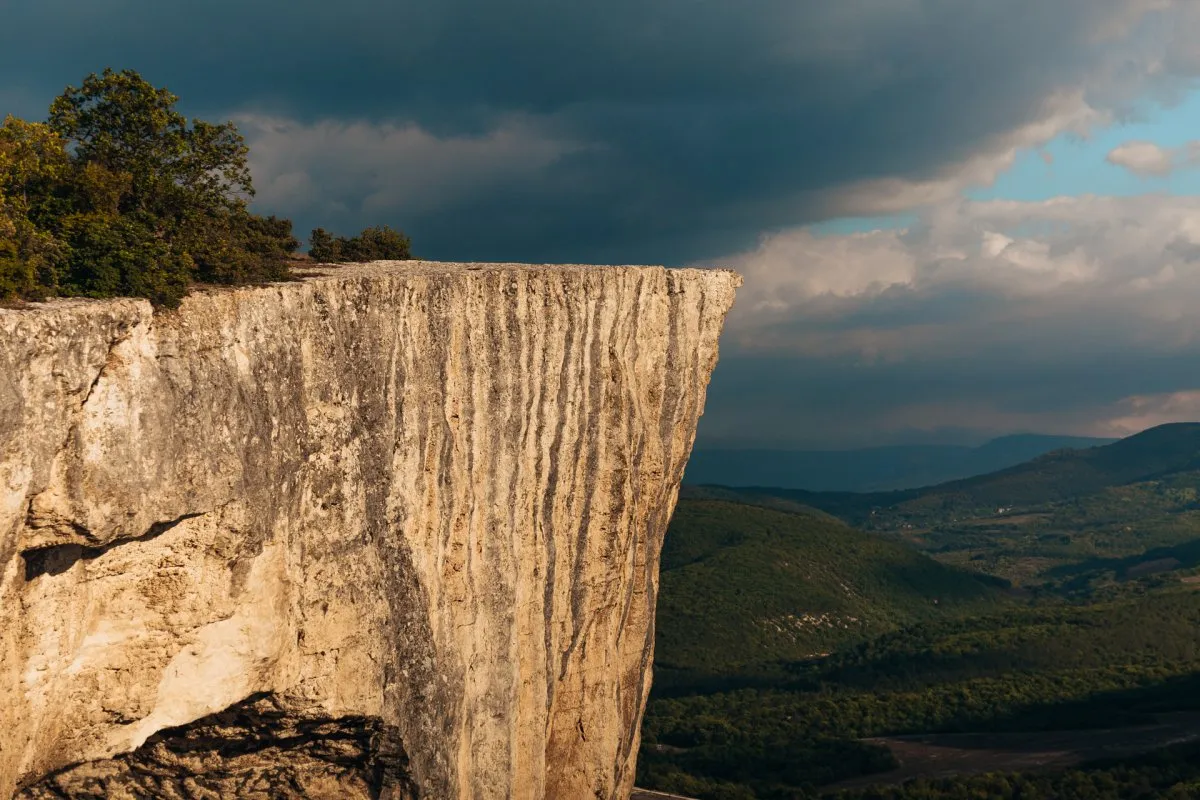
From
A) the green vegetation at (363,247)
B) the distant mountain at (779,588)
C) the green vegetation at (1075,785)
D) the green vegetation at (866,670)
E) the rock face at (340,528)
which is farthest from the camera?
the distant mountain at (779,588)

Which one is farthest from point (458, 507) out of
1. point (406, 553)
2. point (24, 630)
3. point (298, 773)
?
point (24, 630)

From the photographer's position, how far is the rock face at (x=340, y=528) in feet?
68.3

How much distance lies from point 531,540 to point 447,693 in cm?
577

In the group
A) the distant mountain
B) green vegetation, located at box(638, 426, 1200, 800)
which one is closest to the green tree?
green vegetation, located at box(638, 426, 1200, 800)

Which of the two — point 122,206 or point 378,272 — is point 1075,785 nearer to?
point 378,272

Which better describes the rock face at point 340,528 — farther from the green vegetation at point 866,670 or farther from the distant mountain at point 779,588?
the distant mountain at point 779,588

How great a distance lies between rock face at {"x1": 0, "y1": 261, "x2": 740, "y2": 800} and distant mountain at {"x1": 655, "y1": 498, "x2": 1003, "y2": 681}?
266ft

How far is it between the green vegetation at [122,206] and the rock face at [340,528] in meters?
1.34

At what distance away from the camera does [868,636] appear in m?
144

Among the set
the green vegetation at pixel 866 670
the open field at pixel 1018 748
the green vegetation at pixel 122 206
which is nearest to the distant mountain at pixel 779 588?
the green vegetation at pixel 866 670

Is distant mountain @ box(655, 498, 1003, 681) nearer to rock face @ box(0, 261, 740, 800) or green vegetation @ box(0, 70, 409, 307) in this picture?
rock face @ box(0, 261, 740, 800)

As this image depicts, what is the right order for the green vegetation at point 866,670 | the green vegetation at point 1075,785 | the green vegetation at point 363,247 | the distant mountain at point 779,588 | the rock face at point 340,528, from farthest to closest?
1. the distant mountain at point 779,588
2. the green vegetation at point 866,670
3. the green vegetation at point 1075,785
4. the green vegetation at point 363,247
5. the rock face at point 340,528

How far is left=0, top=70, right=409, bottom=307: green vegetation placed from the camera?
22656 millimetres

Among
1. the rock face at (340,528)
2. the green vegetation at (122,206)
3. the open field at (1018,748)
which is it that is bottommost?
the open field at (1018,748)
